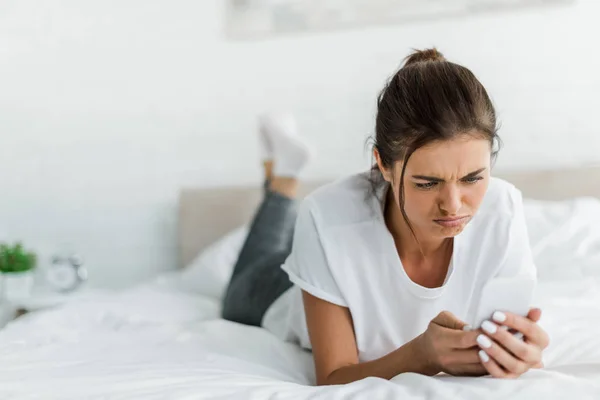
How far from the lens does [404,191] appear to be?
1.05 m

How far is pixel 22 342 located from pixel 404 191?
91 centimetres

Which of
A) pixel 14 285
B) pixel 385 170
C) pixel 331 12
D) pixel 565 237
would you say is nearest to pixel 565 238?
pixel 565 237

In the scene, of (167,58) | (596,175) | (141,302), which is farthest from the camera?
(167,58)

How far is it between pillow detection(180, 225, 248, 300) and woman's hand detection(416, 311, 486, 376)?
48.9 inches

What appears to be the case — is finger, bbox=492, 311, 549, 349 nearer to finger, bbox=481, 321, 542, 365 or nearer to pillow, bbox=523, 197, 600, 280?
finger, bbox=481, 321, 542, 365

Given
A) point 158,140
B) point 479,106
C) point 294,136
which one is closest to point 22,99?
point 158,140

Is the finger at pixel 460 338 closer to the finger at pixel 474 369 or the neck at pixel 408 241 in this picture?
the finger at pixel 474 369

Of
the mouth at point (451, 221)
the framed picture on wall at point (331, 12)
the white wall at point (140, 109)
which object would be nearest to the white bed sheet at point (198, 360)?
the mouth at point (451, 221)

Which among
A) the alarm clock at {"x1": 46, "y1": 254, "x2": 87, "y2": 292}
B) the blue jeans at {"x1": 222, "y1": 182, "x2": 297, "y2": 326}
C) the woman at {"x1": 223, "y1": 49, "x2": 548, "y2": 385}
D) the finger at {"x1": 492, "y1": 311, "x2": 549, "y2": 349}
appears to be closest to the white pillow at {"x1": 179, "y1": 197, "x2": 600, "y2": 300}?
the woman at {"x1": 223, "y1": 49, "x2": 548, "y2": 385}

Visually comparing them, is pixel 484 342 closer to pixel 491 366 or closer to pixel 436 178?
pixel 491 366

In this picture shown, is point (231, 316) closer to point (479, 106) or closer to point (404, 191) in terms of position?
point (404, 191)

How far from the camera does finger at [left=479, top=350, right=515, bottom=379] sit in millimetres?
938

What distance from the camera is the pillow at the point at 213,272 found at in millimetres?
2221

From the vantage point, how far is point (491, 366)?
94 cm
